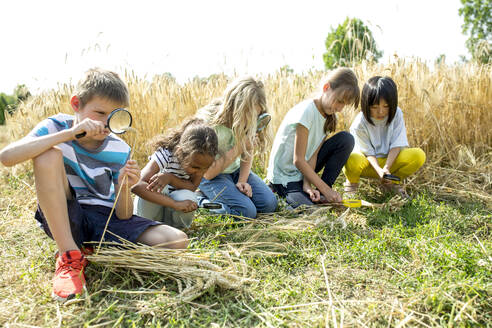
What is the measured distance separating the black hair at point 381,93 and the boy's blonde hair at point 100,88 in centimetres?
209

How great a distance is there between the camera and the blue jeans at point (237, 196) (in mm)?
2695

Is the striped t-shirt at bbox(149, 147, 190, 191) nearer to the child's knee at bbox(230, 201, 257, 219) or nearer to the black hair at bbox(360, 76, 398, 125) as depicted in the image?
the child's knee at bbox(230, 201, 257, 219)

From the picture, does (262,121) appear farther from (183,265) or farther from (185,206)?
(183,265)

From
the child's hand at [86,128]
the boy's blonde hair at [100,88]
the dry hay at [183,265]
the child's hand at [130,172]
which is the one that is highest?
the boy's blonde hair at [100,88]

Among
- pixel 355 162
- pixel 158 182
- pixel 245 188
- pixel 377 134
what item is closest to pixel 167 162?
pixel 158 182

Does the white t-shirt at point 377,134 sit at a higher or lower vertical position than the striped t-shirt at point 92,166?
lower

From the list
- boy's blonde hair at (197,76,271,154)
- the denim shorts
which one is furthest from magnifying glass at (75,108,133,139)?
boy's blonde hair at (197,76,271,154)

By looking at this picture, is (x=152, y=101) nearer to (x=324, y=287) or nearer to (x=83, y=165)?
(x=83, y=165)

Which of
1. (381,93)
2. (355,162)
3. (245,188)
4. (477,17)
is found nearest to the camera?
(245,188)

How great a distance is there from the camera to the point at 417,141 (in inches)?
149

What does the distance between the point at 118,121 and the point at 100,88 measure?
0.23m

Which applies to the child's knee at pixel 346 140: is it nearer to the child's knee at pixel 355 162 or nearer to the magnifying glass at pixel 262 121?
the child's knee at pixel 355 162

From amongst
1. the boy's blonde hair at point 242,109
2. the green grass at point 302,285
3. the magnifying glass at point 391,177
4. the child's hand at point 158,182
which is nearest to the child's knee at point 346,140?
the magnifying glass at point 391,177

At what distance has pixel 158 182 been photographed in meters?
2.33
